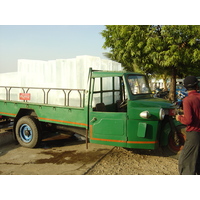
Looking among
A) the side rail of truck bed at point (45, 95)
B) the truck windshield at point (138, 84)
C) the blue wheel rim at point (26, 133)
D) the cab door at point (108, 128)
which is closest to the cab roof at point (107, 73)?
the truck windshield at point (138, 84)

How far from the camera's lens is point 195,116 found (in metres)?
2.84

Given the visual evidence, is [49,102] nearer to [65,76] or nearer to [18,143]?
[65,76]

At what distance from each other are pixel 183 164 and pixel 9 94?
4922 mm

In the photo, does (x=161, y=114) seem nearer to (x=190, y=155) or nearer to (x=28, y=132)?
(x=190, y=155)

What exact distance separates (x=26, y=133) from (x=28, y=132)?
2.9 inches

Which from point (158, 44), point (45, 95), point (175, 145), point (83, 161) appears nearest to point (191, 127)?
point (175, 145)

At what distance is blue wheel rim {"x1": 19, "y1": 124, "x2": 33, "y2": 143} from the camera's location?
5.50m

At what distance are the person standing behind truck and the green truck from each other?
104 cm

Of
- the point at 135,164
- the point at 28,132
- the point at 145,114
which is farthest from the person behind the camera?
the point at 28,132

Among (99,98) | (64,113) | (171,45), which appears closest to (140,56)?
(171,45)

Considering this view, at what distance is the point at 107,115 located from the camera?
4207mm

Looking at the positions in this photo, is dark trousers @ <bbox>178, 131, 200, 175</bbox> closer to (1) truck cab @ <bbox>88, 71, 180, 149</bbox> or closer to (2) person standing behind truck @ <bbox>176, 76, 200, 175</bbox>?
(2) person standing behind truck @ <bbox>176, 76, 200, 175</bbox>

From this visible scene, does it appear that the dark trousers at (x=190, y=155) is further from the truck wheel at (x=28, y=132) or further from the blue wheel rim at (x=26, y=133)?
the blue wheel rim at (x=26, y=133)

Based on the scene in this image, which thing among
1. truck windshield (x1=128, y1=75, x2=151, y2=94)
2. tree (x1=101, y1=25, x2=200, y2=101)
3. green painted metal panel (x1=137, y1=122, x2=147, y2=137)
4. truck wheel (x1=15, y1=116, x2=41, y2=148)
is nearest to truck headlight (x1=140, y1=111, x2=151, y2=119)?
green painted metal panel (x1=137, y1=122, x2=147, y2=137)
